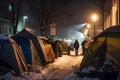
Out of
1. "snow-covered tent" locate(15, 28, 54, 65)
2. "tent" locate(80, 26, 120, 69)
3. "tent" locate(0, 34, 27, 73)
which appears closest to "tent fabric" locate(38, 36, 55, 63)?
"snow-covered tent" locate(15, 28, 54, 65)

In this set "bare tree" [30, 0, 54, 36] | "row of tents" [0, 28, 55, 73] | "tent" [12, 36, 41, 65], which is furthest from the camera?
"bare tree" [30, 0, 54, 36]

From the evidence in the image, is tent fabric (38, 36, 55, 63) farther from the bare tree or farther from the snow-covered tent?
the bare tree

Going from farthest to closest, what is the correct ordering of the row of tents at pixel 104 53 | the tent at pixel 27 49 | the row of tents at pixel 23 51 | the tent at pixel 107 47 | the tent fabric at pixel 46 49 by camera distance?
the tent fabric at pixel 46 49 → the tent at pixel 27 49 → the row of tents at pixel 23 51 → the tent at pixel 107 47 → the row of tents at pixel 104 53

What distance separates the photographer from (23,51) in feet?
77.8

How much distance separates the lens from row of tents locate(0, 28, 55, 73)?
19.2 meters

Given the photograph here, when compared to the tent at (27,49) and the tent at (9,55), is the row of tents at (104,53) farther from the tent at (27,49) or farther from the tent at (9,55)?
the tent at (27,49)

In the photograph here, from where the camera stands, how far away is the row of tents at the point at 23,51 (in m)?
19.2

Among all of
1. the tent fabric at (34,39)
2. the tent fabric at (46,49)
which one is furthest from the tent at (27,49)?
the tent fabric at (46,49)

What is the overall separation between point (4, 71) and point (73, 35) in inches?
3352

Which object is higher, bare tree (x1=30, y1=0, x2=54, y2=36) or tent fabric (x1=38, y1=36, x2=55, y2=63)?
bare tree (x1=30, y1=0, x2=54, y2=36)

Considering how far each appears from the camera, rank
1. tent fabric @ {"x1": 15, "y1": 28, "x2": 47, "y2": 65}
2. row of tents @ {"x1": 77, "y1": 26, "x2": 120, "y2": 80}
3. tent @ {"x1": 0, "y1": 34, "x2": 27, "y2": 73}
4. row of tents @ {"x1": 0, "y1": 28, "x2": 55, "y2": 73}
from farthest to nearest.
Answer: tent fabric @ {"x1": 15, "y1": 28, "x2": 47, "y2": 65}, row of tents @ {"x1": 0, "y1": 28, "x2": 55, "y2": 73}, tent @ {"x1": 0, "y1": 34, "x2": 27, "y2": 73}, row of tents @ {"x1": 77, "y1": 26, "x2": 120, "y2": 80}

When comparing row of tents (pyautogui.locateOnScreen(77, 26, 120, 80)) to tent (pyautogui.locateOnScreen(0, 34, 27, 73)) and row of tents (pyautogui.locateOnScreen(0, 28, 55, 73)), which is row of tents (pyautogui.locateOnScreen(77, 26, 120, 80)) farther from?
row of tents (pyautogui.locateOnScreen(0, 28, 55, 73))

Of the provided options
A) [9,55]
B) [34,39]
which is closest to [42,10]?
[34,39]

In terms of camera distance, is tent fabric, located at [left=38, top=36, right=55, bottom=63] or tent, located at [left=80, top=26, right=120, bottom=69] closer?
tent, located at [left=80, top=26, right=120, bottom=69]
